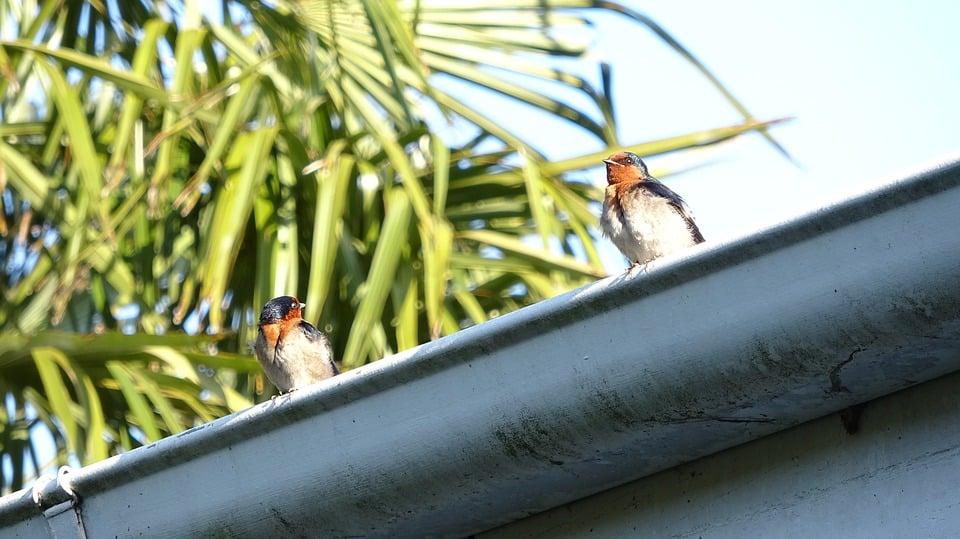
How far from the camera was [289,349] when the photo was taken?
3.85 m

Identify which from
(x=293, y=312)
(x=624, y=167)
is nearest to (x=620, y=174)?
(x=624, y=167)

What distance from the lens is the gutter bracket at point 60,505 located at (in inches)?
82.8

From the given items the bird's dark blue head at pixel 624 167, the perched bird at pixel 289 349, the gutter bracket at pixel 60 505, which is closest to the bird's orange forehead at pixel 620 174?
the bird's dark blue head at pixel 624 167

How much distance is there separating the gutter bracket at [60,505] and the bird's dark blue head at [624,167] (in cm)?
218

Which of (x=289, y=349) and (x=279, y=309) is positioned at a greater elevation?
(x=279, y=309)

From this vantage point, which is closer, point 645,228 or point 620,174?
point 645,228

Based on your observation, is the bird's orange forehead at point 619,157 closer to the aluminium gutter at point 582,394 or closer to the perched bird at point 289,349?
the perched bird at point 289,349

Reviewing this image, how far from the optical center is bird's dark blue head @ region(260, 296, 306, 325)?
4000mm

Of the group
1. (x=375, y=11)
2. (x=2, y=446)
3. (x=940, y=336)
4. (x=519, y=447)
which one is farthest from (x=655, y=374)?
(x=2, y=446)

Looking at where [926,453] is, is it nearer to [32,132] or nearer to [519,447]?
[519,447]

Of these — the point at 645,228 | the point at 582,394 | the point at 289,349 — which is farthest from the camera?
the point at 289,349

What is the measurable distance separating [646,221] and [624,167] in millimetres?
713

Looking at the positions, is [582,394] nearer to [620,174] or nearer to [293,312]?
[620,174]

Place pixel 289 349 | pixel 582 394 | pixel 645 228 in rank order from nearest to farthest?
pixel 582 394
pixel 645 228
pixel 289 349
